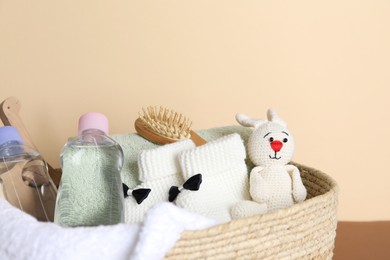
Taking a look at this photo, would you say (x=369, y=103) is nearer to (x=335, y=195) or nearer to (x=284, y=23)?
(x=284, y=23)

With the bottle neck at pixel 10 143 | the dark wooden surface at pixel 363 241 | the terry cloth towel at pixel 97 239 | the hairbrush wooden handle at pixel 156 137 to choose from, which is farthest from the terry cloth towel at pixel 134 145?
the dark wooden surface at pixel 363 241

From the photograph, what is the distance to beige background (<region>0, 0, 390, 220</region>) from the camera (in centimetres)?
101

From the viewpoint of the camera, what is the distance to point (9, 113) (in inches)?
27.8

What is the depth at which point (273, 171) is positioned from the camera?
701mm

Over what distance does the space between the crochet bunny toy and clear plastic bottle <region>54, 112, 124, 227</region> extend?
0.57 ft

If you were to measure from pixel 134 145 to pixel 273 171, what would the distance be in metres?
0.20

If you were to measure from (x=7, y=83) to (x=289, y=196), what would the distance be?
61 centimetres

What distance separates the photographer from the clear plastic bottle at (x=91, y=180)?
0.59 m

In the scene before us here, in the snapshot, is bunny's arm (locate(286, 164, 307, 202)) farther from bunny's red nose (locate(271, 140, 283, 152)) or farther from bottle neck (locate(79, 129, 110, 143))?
bottle neck (locate(79, 129, 110, 143))

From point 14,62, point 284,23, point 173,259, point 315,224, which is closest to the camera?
point 173,259

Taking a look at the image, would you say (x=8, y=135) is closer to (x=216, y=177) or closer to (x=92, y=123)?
(x=92, y=123)

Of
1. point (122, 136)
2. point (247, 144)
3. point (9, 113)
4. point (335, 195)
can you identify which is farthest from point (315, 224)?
point (9, 113)

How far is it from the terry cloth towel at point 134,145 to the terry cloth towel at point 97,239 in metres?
0.26

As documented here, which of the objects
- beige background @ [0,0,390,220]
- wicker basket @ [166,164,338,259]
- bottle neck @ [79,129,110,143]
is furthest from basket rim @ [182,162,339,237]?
beige background @ [0,0,390,220]
